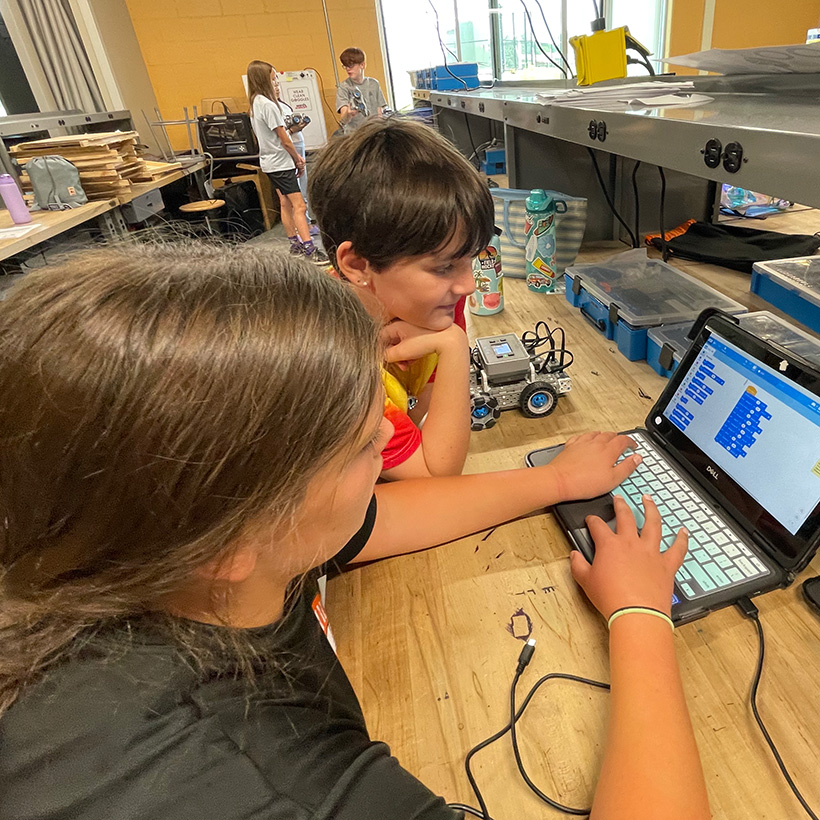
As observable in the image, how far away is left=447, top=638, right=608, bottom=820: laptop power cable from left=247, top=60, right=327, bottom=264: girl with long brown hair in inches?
112

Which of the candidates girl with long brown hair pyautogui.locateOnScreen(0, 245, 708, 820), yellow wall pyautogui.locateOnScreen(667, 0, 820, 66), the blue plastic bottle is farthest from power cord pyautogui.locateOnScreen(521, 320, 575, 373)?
yellow wall pyautogui.locateOnScreen(667, 0, 820, 66)

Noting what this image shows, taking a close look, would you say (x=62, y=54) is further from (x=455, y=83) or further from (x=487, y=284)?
(x=487, y=284)

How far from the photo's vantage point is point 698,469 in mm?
634

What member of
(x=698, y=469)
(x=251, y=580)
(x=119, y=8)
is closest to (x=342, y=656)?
(x=251, y=580)

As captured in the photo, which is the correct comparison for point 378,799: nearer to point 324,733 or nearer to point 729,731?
point 324,733

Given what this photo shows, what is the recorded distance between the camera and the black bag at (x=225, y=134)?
13.7 feet

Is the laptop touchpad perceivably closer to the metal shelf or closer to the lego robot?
the lego robot

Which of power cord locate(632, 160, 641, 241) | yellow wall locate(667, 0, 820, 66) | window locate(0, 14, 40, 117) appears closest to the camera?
power cord locate(632, 160, 641, 241)

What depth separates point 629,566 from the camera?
0.51 metres

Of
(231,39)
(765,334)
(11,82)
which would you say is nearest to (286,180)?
(231,39)

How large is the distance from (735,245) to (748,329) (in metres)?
0.68

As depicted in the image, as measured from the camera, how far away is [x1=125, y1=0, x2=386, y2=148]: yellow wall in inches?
170

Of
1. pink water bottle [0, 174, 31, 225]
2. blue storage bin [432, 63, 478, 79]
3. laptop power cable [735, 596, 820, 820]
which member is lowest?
laptop power cable [735, 596, 820, 820]

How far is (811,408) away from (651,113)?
0.49m
